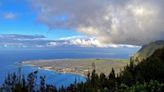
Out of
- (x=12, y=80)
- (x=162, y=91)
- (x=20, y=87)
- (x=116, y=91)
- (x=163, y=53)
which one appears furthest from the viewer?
(x=163, y=53)

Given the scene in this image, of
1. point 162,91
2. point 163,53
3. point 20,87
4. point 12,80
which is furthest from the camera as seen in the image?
point 163,53

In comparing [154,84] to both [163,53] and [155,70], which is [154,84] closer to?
[155,70]

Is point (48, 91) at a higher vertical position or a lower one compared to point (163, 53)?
lower

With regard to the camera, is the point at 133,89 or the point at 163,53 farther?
the point at 163,53

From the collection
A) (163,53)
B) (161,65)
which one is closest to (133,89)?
(161,65)

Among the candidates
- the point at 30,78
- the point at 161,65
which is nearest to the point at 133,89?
the point at 30,78

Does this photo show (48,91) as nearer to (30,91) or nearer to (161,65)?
(30,91)

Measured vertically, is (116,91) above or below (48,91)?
above

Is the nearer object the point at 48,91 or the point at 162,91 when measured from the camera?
the point at 162,91

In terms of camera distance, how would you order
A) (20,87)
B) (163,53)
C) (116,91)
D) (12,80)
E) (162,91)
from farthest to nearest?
(163,53), (12,80), (20,87), (116,91), (162,91)
